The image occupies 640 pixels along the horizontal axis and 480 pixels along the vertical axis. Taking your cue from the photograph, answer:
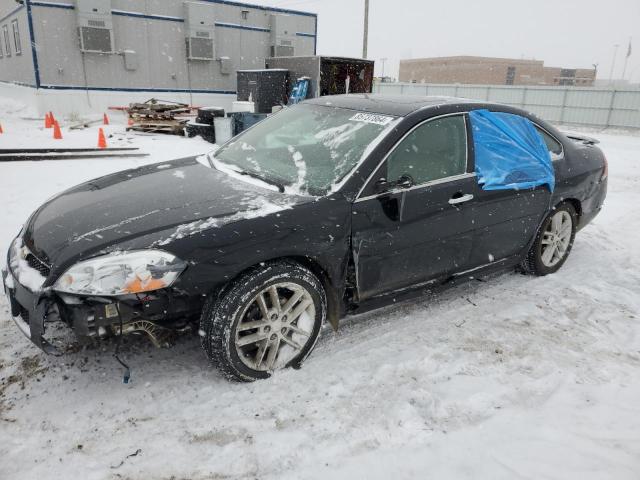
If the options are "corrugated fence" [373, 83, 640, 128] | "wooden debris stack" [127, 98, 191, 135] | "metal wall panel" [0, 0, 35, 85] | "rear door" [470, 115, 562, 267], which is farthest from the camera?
"corrugated fence" [373, 83, 640, 128]

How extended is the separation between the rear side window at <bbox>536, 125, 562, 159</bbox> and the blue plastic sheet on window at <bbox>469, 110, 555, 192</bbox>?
0.08 metres

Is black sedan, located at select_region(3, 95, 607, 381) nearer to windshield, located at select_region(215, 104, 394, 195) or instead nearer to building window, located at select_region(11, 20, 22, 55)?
windshield, located at select_region(215, 104, 394, 195)

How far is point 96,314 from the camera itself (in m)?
2.34

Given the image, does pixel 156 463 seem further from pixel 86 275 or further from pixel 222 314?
pixel 86 275

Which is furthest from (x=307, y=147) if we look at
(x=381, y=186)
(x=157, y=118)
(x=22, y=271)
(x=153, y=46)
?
(x=153, y=46)

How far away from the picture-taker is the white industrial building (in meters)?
15.4

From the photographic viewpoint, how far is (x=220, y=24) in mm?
18172

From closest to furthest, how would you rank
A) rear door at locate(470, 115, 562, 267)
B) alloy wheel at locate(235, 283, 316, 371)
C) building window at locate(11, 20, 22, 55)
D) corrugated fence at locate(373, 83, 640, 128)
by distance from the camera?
alloy wheel at locate(235, 283, 316, 371) → rear door at locate(470, 115, 562, 267) → building window at locate(11, 20, 22, 55) → corrugated fence at locate(373, 83, 640, 128)

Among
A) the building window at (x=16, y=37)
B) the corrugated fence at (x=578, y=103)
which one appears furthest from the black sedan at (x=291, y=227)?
the building window at (x=16, y=37)

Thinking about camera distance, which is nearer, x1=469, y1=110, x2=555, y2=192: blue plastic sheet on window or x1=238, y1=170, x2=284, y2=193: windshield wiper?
x1=238, y1=170, x2=284, y2=193: windshield wiper

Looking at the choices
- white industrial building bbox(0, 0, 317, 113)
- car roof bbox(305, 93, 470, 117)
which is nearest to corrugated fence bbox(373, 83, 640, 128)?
white industrial building bbox(0, 0, 317, 113)

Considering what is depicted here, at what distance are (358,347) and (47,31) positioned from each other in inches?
655

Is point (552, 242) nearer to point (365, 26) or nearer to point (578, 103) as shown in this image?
point (578, 103)

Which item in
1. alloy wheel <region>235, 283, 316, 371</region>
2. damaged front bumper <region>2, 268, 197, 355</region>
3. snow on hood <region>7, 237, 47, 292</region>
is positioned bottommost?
alloy wheel <region>235, 283, 316, 371</region>
